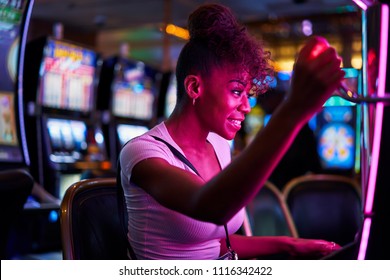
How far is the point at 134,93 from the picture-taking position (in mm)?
6637

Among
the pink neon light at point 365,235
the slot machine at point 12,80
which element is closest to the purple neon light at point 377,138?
the pink neon light at point 365,235

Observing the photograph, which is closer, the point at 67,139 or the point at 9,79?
the point at 9,79

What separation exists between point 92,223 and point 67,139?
12.6ft

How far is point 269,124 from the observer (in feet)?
2.81

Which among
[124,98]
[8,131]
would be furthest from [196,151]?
[124,98]

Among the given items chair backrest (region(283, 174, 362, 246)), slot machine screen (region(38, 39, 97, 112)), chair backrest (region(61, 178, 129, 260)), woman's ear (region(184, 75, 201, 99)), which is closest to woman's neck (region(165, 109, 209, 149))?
woman's ear (region(184, 75, 201, 99))

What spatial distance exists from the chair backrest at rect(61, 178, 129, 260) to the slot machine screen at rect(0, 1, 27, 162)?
6.70 feet

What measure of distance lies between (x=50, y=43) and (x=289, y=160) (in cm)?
231

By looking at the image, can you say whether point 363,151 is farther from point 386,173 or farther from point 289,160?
point 289,160

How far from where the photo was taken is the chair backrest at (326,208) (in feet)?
10.7

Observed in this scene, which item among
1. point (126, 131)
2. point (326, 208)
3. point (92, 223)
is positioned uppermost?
point (92, 223)

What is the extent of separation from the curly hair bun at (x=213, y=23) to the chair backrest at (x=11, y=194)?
0.69 meters

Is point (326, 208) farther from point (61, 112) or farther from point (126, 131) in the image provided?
A: point (126, 131)

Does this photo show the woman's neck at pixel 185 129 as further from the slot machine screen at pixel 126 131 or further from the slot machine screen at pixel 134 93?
the slot machine screen at pixel 134 93
